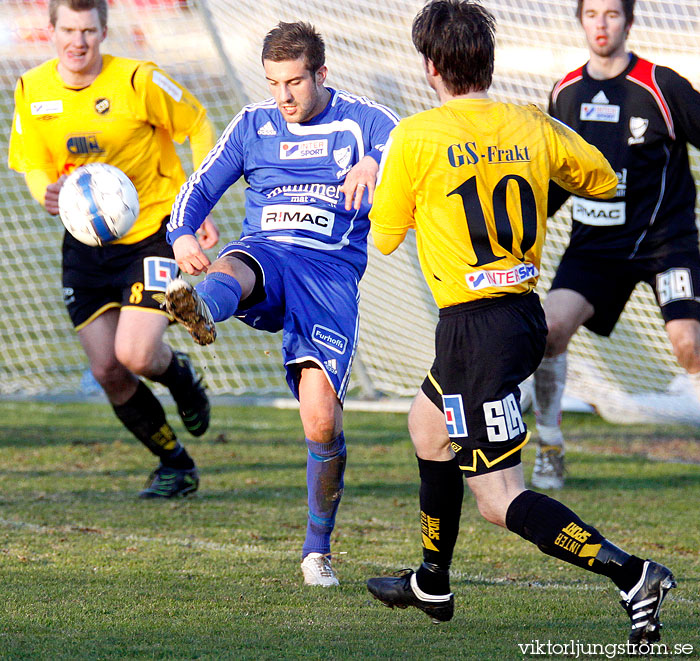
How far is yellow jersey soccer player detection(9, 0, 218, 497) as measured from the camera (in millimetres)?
5457

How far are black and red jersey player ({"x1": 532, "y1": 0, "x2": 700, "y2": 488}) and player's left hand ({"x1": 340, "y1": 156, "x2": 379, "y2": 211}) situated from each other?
2.17 m

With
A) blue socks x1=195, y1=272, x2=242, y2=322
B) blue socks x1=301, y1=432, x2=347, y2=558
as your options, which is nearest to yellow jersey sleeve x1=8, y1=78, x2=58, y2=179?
blue socks x1=195, y1=272, x2=242, y2=322

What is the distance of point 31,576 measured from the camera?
389 centimetres

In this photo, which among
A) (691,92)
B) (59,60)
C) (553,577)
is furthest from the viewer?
(59,60)

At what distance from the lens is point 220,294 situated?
3695mm

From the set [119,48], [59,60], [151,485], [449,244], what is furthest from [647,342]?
[119,48]

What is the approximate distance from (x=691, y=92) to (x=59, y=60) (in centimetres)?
333

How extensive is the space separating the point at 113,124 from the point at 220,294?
223cm

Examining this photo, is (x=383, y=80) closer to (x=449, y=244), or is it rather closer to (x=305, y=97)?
(x=305, y=97)

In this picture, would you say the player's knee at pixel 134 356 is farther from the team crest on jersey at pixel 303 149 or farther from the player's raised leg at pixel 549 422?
the player's raised leg at pixel 549 422

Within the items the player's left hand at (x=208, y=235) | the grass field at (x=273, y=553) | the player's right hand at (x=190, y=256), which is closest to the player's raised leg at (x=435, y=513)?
the grass field at (x=273, y=553)

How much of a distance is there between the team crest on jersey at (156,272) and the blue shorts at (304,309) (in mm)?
1316

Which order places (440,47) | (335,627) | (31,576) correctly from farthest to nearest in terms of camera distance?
(31,576) < (335,627) < (440,47)

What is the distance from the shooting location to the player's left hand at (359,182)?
3.55m
